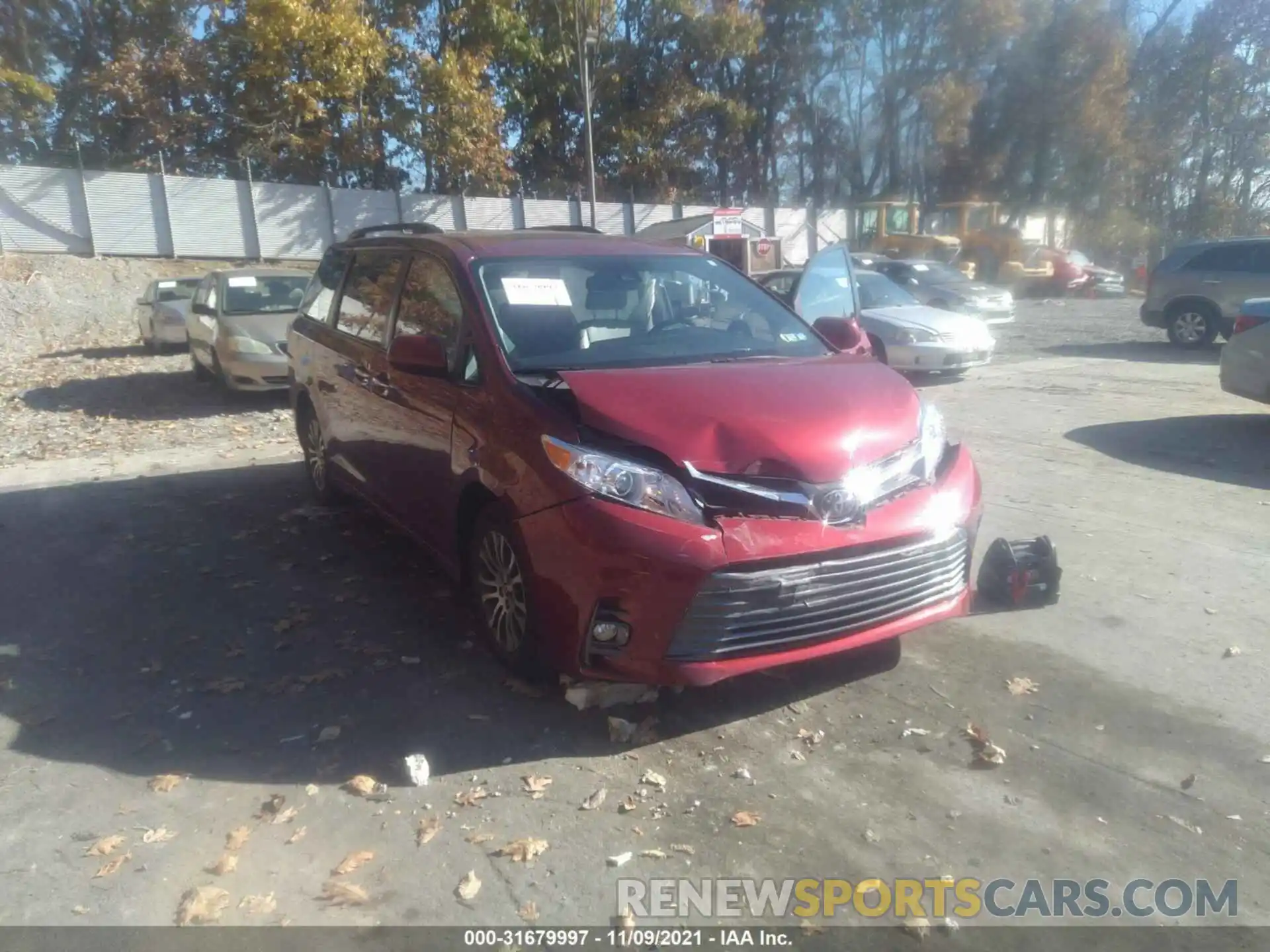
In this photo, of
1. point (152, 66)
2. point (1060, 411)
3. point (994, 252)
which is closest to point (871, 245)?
point (994, 252)

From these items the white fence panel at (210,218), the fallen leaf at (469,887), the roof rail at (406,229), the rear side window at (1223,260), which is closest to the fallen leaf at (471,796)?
the fallen leaf at (469,887)

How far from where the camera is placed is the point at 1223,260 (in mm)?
16094

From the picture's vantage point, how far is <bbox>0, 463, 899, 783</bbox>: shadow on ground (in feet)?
12.7

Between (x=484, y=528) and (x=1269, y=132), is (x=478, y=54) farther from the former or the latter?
(x=1269, y=132)

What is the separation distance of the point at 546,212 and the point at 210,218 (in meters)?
10.4

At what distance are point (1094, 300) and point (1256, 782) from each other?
1212 inches

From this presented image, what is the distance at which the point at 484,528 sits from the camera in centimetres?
426

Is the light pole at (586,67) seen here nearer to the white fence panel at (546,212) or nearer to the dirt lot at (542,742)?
the white fence panel at (546,212)

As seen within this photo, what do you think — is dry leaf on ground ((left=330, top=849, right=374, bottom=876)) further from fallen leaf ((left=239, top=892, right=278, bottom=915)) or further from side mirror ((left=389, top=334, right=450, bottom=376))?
side mirror ((left=389, top=334, right=450, bottom=376))

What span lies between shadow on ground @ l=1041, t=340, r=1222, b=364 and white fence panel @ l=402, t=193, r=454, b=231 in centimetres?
1873

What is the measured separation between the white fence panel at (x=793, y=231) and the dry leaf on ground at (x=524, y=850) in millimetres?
37902


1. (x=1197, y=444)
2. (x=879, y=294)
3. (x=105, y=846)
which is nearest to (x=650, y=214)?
(x=879, y=294)

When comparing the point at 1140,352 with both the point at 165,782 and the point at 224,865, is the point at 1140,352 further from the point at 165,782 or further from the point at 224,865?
the point at 224,865

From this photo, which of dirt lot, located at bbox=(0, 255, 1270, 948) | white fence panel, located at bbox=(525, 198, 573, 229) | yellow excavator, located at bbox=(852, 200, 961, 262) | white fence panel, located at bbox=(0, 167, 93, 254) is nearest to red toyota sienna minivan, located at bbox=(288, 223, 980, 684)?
dirt lot, located at bbox=(0, 255, 1270, 948)
